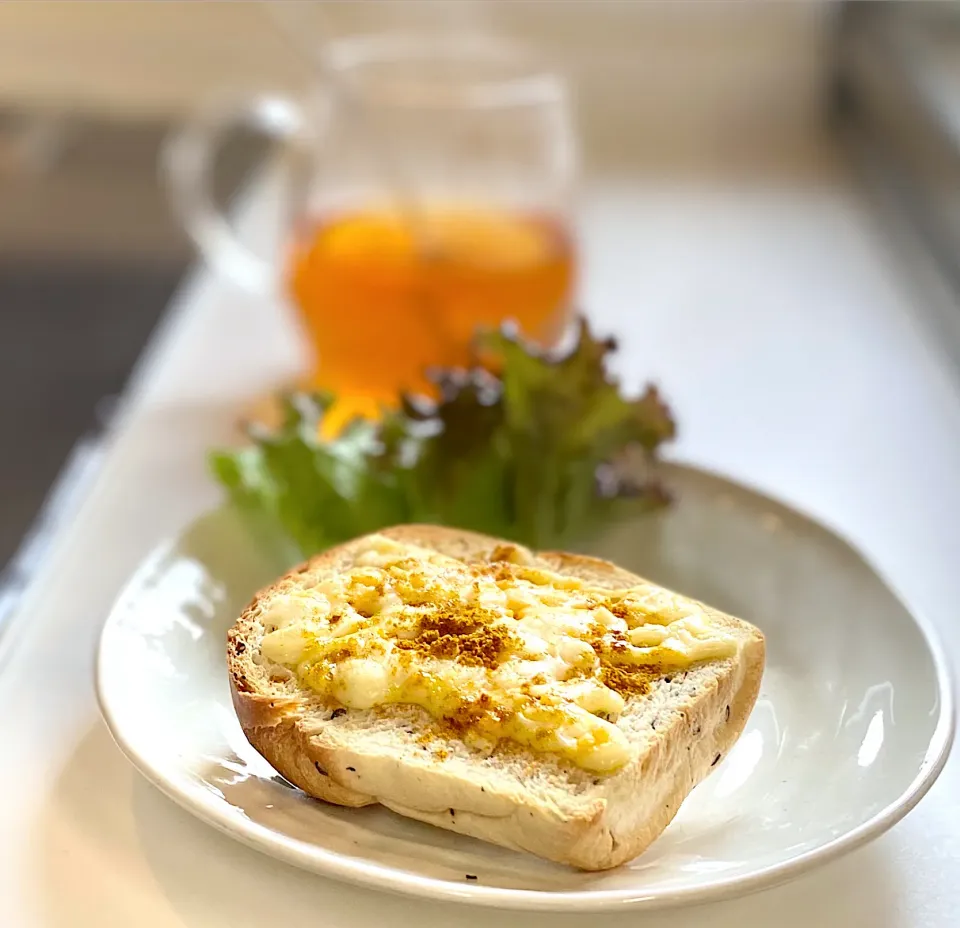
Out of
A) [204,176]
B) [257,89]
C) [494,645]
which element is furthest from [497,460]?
[257,89]

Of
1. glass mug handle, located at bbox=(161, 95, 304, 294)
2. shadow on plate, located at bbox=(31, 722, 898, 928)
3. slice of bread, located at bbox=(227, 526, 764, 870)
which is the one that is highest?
glass mug handle, located at bbox=(161, 95, 304, 294)

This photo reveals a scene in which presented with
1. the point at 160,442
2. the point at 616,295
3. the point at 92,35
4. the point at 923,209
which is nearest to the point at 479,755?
the point at 160,442

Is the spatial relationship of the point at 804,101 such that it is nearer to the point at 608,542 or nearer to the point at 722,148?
the point at 722,148

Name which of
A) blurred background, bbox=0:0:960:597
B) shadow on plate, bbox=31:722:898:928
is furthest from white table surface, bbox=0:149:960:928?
blurred background, bbox=0:0:960:597

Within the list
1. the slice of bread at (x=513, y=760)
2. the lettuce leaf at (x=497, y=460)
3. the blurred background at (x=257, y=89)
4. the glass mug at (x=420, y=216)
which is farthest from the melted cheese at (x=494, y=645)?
the blurred background at (x=257, y=89)

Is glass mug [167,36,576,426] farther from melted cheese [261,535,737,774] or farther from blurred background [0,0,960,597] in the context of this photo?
blurred background [0,0,960,597]

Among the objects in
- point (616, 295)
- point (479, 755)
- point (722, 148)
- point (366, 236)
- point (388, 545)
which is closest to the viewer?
point (479, 755)
